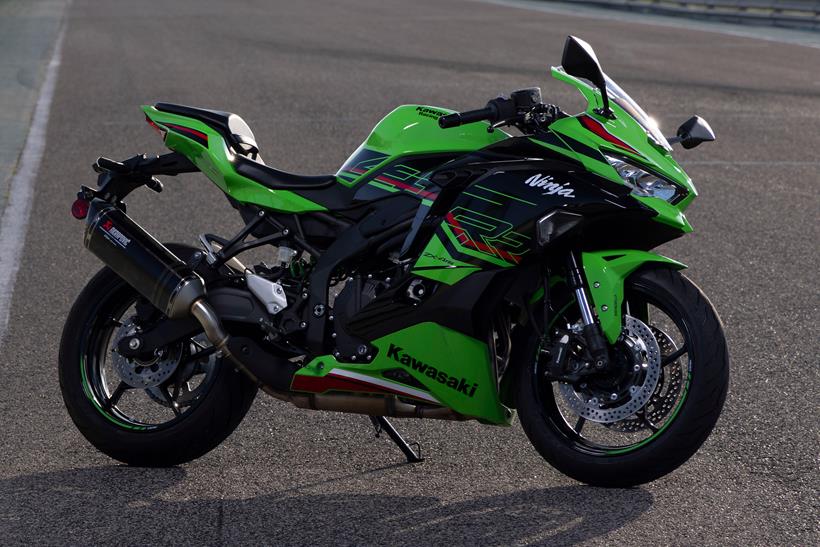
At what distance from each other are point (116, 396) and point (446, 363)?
1295 mm

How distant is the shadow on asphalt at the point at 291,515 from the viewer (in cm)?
414

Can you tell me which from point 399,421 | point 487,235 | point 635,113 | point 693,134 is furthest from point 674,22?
point 487,235

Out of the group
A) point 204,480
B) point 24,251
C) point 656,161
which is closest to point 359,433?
point 204,480

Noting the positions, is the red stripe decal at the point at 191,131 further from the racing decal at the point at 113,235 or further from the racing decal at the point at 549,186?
the racing decal at the point at 549,186

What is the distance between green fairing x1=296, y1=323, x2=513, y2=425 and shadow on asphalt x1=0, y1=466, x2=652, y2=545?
1.03 feet

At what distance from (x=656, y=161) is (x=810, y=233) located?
4766 mm

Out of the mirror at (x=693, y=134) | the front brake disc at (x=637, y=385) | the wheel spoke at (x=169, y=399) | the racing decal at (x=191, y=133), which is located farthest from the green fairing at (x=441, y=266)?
the wheel spoke at (x=169, y=399)

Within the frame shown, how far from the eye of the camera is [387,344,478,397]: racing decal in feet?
14.6

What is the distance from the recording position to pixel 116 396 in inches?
192

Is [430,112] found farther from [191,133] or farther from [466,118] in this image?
[191,133]

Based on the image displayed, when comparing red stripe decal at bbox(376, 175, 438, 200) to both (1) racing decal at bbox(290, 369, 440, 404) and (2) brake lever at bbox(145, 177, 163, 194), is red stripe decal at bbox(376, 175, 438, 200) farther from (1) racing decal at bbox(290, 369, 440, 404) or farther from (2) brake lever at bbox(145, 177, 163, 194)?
(2) brake lever at bbox(145, 177, 163, 194)

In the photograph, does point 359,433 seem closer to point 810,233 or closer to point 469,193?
point 469,193

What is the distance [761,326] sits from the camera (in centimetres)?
655

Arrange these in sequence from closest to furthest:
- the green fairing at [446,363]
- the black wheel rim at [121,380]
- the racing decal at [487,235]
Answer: the racing decal at [487,235]
the green fairing at [446,363]
the black wheel rim at [121,380]
